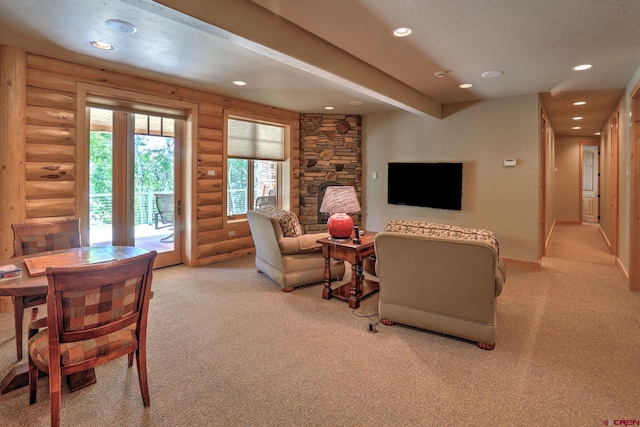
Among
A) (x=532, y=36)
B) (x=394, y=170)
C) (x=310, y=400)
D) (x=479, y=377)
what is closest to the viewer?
(x=310, y=400)

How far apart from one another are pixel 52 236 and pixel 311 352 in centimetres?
232

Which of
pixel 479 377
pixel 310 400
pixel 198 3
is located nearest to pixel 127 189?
pixel 198 3

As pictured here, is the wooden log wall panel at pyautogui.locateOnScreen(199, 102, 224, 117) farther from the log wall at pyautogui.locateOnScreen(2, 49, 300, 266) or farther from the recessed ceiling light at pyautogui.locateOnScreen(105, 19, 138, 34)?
the recessed ceiling light at pyautogui.locateOnScreen(105, 19, 138, 34)

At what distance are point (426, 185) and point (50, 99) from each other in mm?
5345

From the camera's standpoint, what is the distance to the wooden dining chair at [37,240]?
2.46 meters

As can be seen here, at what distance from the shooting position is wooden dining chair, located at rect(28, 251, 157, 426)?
160 cm

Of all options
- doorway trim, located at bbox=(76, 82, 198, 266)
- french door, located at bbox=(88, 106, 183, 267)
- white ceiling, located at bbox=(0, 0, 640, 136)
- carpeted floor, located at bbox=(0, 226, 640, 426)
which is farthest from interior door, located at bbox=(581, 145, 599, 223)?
french door, located at bbox=(88, 106, 183, 267)

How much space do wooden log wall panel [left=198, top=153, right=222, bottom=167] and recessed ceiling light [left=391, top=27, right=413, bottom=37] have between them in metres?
3.28

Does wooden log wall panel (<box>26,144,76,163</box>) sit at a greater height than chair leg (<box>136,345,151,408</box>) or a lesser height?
greater

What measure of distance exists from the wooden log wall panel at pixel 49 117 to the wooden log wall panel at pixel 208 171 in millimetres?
1659

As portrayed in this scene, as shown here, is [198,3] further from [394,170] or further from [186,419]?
[394,170]

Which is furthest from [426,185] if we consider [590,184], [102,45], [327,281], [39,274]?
[590,184]

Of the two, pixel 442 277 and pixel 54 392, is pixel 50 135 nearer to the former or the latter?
pixel 54 392

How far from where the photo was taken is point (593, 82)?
442 cm
